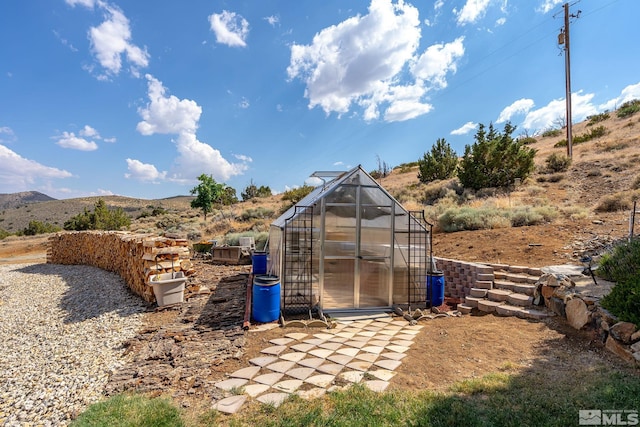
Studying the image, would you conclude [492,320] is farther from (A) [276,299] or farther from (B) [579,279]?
(A) [276,299]

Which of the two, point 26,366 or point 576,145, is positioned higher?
point 576,145

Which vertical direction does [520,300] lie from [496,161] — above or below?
below

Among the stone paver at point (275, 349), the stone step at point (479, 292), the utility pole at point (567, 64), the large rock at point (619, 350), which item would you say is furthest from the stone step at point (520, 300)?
the utility pole at point (567, 64)

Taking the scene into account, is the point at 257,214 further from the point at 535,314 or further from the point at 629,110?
the point at 629,110

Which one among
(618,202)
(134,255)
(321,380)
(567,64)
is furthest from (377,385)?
(567,64)

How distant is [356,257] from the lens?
6785 mm

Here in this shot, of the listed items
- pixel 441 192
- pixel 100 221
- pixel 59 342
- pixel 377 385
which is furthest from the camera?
pixel 100 221

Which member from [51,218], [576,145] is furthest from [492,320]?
[51,218]

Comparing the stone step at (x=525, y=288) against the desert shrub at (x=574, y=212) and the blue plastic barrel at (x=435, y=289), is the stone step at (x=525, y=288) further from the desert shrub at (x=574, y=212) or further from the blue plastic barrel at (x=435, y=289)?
the desert shrub at (x=574, y=212)

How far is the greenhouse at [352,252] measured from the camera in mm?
6633

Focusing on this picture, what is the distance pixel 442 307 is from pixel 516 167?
13.2 meters

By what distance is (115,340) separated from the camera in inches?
218
